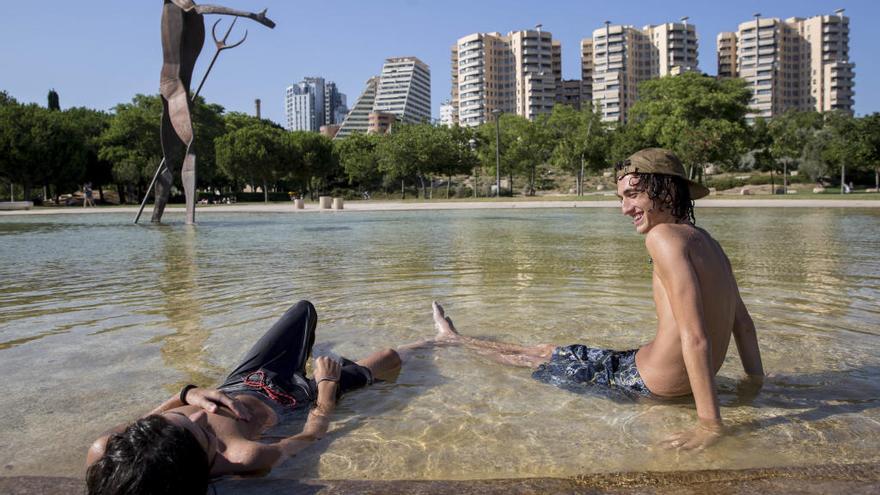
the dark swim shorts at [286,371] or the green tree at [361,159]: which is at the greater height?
the green tree at [361,159]

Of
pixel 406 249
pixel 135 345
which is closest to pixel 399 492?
pixel 135 345

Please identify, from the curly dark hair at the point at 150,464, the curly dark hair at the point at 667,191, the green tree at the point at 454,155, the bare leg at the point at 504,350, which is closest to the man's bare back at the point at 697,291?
the curly dark hair at the point at 667,191

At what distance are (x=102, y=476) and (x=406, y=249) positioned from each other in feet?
36.6

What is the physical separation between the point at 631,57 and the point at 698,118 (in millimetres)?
109119

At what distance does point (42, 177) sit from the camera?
50.0 metres

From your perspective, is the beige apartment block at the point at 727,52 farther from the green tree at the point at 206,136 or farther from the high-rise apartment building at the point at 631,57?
the green tree at the point at 206,136

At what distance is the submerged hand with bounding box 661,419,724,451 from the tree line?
4272 cm

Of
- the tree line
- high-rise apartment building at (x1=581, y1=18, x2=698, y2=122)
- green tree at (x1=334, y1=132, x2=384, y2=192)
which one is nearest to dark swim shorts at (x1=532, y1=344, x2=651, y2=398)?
the tree line

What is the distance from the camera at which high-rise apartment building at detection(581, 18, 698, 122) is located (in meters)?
146

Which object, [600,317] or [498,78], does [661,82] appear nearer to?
[600,317]

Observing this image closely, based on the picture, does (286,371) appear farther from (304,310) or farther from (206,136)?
(206,136)

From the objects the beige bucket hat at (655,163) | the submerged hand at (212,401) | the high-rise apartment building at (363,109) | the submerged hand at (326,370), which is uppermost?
the high-rise apartment building at (363,109)

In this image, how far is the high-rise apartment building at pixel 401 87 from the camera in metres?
180

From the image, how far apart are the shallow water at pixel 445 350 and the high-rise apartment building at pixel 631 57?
143 metres
